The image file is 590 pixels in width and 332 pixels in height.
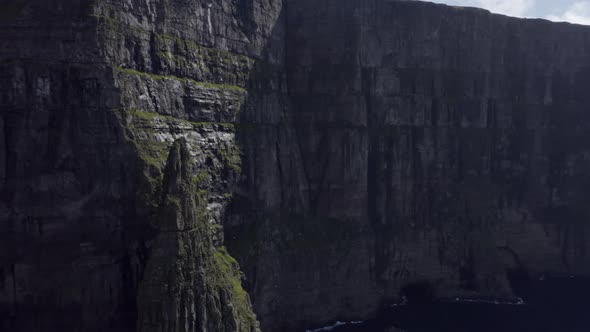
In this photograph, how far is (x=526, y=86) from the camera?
9312 cm

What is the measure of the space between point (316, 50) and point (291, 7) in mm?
6693

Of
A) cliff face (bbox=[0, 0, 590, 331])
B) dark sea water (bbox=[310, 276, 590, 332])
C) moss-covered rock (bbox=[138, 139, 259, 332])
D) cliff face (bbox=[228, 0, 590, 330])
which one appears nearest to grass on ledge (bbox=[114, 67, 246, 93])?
cliff face (bbox=[0, 0, 590, 331])

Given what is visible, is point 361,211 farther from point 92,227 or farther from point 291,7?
point 92,227

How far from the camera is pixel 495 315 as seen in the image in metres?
76.9

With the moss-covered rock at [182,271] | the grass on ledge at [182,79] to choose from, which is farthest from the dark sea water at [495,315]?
the grass on ledge at [182,79]

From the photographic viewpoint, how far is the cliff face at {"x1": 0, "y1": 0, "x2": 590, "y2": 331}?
49.9 metres

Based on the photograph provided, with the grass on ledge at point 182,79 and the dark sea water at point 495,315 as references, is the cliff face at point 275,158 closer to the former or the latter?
the grass on ledge at point 182,79

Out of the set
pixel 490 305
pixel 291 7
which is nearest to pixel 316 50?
pixel 291 7

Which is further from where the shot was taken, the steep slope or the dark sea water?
the dark sea water

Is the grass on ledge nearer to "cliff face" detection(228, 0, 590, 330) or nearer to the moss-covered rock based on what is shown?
"cliff face" detection(228, 0, 590, 330)

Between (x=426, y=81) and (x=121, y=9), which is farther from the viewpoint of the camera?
(x=426, y=81)

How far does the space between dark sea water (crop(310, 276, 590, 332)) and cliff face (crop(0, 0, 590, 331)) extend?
2.38m

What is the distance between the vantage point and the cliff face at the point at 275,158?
49.9 meters

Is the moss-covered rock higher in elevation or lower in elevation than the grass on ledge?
lower
